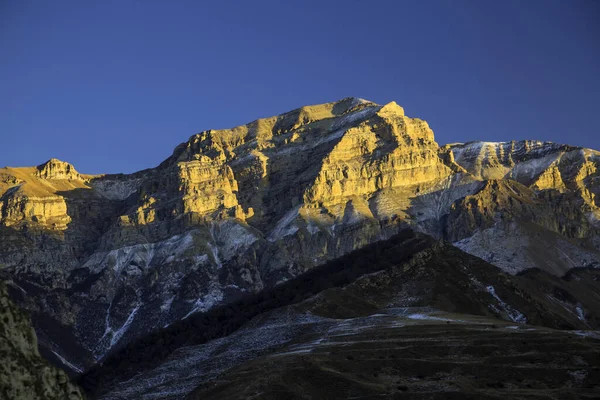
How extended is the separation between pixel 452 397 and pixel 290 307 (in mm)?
79818

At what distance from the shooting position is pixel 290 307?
16312 cm

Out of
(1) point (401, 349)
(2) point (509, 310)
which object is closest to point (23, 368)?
(1) point (401, 349)

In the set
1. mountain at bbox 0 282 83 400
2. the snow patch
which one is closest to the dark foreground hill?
the snow patch

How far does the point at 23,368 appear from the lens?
39344 mm

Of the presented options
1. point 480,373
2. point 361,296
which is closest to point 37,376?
point 480,373

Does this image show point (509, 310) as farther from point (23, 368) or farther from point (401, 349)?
point (23, 368)

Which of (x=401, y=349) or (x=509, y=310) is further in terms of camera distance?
(x=509, y=310)

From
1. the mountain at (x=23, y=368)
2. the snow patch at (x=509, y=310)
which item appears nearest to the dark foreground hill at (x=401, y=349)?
the snow patch at (x=509, y=310)

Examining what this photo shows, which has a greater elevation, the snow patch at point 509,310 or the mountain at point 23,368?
the mountain at point 23,368

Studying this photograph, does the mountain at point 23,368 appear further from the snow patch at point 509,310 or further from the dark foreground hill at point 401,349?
the snow patch at point 509,310

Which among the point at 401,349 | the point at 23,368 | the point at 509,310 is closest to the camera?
the point at 23,368

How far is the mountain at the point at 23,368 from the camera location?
127 feet

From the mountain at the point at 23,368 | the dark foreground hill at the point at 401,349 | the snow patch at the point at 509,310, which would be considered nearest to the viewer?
the mountain at the point at 23,368

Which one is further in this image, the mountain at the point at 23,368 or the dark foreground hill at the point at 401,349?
the dark foreground hill at the point at 401,349
